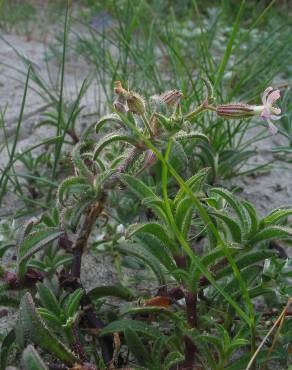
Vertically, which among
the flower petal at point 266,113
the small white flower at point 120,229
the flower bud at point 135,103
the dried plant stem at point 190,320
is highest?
the flower bud at point 135,103

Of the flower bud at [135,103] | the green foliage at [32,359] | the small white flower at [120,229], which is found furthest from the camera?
the small white flower at [120,229]

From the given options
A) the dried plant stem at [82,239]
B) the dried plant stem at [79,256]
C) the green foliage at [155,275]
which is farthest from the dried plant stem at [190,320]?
the dried plant stem at [82,239]

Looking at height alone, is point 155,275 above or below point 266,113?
below

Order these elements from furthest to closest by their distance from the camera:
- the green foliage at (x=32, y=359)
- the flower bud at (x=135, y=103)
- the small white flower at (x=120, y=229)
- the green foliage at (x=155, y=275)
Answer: the small white flower at (x=120, y=229) → the flower bud at (x=135, y=103) → the green foliage at (x=155, y=275) → the green foliage at (x=32, y=359)

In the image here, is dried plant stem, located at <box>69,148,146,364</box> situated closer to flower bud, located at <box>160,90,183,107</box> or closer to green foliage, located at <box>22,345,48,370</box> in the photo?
flower bud, located at <box>160,90,183,107</box>

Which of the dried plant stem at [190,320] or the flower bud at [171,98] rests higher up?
the flower bud at [171,98]

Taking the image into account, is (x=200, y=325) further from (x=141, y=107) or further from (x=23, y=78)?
(x=23, y=78)

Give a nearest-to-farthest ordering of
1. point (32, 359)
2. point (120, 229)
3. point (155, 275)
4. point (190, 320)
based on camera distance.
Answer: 1. point (32, 359)
2. point (190, 320)
3. point (155, 275)
4. point (120, 229)

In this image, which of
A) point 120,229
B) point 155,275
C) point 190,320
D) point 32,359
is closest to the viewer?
point 32,359

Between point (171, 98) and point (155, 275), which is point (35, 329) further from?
point (171, 98)

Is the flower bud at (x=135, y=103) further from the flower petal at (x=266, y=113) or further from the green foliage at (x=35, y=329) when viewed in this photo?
the green foliage at (x=35, y=329)

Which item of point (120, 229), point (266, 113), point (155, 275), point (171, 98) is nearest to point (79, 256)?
point (155, 275)
